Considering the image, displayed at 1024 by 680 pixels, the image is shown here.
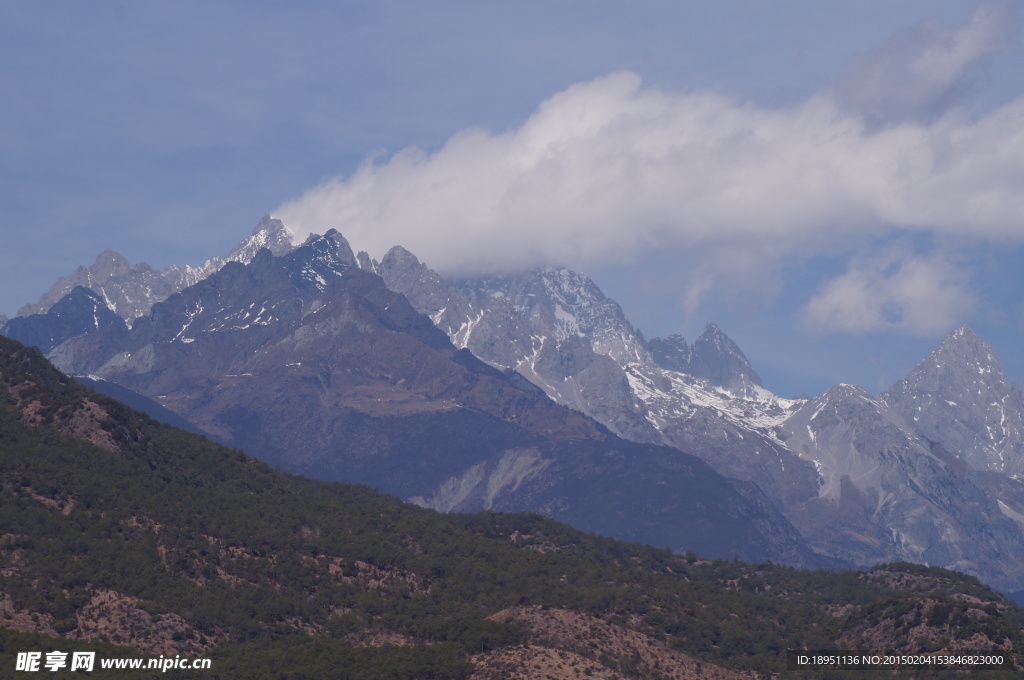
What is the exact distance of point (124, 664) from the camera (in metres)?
187

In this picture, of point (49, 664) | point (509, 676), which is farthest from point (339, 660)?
point (49, 664)

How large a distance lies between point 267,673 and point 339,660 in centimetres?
1205

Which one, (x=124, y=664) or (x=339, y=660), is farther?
(x=339, y=660)

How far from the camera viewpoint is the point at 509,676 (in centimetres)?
19050

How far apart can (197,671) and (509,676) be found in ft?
138

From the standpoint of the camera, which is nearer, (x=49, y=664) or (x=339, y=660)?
(x=49, y=664)

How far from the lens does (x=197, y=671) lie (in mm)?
192125

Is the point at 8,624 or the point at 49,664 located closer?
the point at 49,664

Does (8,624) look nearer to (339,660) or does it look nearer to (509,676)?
(339,660)

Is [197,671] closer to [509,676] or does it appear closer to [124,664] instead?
[124,664]

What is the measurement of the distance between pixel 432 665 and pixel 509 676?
12.5 meters

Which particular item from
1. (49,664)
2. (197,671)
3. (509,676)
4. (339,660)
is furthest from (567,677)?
(49,664)

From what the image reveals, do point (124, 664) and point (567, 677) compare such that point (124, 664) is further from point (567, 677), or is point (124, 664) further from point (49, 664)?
point (567, 677)

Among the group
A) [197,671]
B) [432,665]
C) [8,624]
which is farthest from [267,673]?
[8,624]
